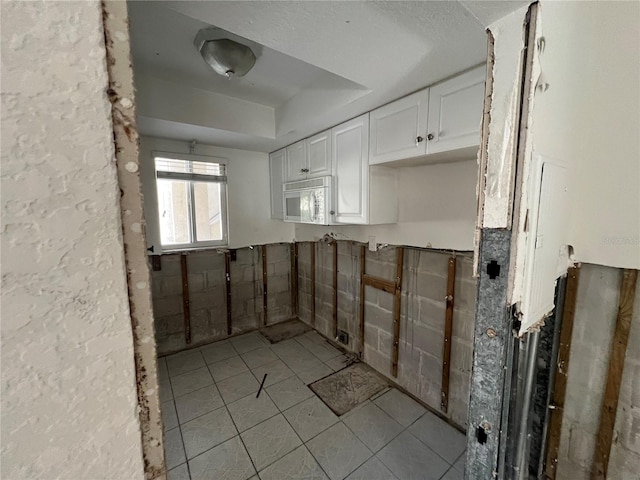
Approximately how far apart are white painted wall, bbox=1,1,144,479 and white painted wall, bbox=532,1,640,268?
1.03 m

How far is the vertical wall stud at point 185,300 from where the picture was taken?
9.53ft

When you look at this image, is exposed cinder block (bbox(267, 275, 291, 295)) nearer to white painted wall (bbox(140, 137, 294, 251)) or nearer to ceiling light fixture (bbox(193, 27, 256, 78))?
white painted wall (bbox(140, 137, 294, 251))

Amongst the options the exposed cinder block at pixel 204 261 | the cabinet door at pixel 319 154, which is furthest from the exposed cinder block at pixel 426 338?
the exposed cinder block at pixel 204 261

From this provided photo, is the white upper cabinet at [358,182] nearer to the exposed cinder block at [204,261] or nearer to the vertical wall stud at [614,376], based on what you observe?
the vertical wall stud at [614,376]

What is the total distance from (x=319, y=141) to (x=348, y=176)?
0.52 metres

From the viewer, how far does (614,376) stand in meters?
1.18

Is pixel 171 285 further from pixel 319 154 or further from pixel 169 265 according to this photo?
pixel 319 154

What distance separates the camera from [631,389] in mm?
1150

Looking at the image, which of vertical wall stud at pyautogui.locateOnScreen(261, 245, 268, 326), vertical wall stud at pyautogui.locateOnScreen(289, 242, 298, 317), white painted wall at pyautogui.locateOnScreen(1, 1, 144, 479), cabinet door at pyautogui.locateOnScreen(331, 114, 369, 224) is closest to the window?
vertical wall stud at pyautogui.locateOnScreen(261, 245, 268, 326)

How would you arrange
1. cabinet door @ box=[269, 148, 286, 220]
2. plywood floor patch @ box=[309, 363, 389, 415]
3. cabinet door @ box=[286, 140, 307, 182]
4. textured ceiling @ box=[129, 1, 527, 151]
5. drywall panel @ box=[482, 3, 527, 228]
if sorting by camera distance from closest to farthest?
drywall panel @ box=[482, 3, 527, 228]
textured ceiling @ box=[129, 1, 527, 151]
plywood floor patch @ box=[309, 363, 389, 415]
cabinet door @ box=[286, 140, 307, 182]
cabinet door @ box=[269, 148, 286, 220]

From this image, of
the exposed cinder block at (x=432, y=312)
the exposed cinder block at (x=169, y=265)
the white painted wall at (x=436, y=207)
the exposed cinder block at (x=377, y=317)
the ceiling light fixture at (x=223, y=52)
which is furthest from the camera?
the exposed cinder block at (x=169, y=265)

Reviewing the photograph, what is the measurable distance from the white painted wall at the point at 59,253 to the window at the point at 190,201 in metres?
2.76

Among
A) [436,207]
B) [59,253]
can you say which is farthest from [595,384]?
[59,253]

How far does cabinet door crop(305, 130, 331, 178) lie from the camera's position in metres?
2.32
